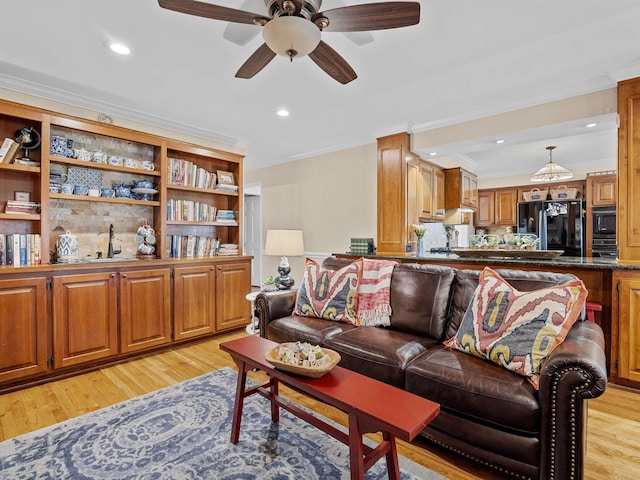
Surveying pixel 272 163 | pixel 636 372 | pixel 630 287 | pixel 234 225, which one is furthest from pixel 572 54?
pixel 272 163

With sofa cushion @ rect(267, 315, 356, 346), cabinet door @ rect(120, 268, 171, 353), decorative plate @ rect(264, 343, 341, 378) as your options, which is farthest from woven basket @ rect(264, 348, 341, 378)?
cabinet door @ rect(120, 268, 171, 353)

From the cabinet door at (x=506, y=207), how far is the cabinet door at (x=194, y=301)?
6.06 meters

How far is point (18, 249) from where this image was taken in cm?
269

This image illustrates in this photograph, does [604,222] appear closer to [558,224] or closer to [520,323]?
[558,224]

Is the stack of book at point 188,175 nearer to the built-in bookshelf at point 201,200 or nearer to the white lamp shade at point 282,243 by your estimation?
the built-in bookshelf at point 201,200

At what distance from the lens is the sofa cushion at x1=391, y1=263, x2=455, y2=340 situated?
7.56ft

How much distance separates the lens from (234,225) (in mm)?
4328

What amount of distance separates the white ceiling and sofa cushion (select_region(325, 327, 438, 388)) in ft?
6.78

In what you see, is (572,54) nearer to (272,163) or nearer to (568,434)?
(568,434)

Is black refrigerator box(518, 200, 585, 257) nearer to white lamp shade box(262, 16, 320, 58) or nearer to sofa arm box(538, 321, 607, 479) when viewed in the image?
sofa arm box(538, 321, 607, 479)

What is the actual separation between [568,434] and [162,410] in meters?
2.33

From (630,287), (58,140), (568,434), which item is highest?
(58,140)

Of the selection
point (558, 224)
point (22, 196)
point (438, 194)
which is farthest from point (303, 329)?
point (558, 224)

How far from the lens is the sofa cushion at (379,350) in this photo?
6.31 feet
